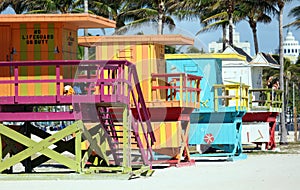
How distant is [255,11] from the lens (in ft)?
170

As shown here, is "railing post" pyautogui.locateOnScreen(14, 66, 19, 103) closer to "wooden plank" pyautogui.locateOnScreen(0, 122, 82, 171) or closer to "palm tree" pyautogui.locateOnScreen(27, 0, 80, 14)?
"wooden plank" pyautogui.locateOnScreen(0, 122, 82, 171)

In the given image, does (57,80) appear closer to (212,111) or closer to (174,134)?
(174,134)

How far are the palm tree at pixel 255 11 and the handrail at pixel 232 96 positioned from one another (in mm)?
17251

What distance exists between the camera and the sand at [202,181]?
19.0 m

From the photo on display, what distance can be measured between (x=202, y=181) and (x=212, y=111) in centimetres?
962

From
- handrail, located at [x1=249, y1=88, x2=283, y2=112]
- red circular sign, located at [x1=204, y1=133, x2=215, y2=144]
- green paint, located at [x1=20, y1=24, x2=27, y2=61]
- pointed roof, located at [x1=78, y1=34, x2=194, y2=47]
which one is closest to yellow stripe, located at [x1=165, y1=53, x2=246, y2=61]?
handrail, located at [x1=249, y1=88, x2=283, y2=112]

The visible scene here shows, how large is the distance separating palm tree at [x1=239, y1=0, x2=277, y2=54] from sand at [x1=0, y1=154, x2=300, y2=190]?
24.2 meters

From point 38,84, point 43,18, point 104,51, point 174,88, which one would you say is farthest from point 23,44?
point 174,88

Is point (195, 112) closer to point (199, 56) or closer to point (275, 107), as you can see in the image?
point (199, 56)

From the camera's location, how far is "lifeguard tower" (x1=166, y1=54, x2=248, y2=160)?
99.0 feet

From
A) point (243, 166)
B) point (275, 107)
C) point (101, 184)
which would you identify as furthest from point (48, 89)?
point (275, 107)

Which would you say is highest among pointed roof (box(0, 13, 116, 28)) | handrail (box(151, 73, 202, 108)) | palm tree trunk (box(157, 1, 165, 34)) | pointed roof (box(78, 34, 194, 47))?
palm tree trunk (box(157, 1, 165, 34))

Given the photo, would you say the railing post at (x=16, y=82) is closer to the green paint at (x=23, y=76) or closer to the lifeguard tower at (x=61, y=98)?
the lifeguard tower at (x=61, y=98)

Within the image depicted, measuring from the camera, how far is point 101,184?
19688mm
